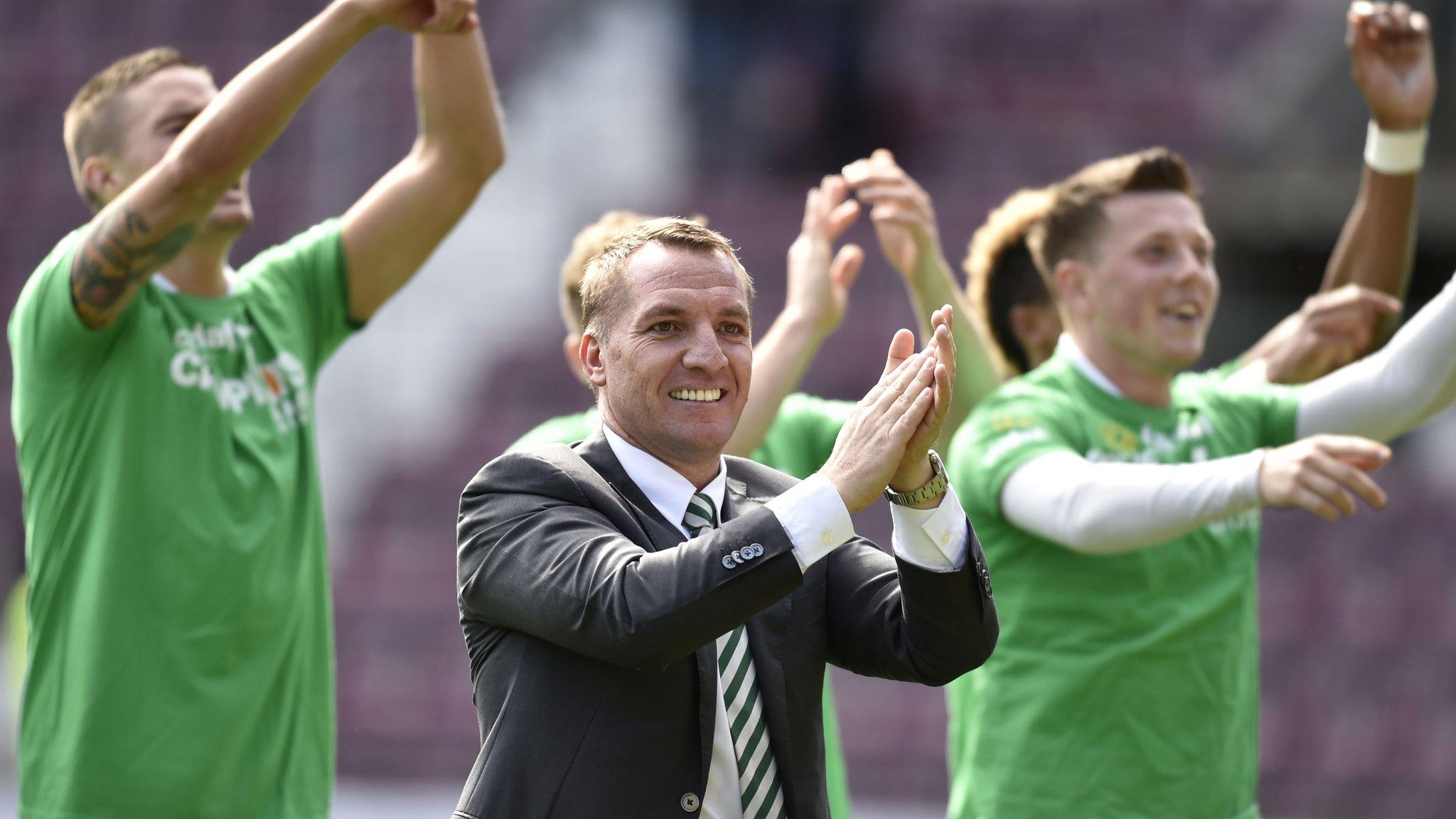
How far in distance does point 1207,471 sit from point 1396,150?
1.68 metres

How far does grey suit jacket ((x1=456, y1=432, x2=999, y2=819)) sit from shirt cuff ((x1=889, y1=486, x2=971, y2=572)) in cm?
2

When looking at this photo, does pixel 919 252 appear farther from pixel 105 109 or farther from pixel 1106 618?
pixel 105 109

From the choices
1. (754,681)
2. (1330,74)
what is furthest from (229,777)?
(1330,74)

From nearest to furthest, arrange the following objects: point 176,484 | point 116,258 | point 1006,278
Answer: point 116,258 → point 176,484 → point 1006,278

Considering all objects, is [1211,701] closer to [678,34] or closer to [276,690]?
[276,690]

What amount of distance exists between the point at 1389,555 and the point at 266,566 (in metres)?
8.39

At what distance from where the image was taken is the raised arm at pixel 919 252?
431 cm

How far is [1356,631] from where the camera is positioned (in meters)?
10.2

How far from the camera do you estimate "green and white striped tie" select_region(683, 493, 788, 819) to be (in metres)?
2.53

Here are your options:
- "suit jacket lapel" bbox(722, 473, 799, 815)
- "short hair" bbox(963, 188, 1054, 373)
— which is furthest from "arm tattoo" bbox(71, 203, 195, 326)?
"short hair" bbox(963, 188, 1054, 373)

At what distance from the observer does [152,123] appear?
3.85 meters

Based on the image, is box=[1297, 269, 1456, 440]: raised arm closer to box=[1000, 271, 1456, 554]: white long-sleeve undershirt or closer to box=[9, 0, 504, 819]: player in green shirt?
box=[1000, 271, 1456, 554]: white long-sleeve undershirt

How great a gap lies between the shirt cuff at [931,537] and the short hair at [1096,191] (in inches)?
72.8

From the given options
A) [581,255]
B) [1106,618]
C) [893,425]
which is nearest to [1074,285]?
[1106,618]
